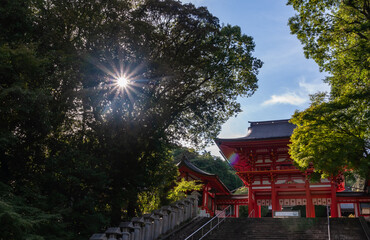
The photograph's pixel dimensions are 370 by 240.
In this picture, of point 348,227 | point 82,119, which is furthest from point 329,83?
point 82,119

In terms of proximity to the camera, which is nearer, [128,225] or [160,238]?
[128,225]

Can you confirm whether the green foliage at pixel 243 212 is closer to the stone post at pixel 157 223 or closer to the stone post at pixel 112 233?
the stone post at pixel 157 223

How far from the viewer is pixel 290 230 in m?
12.0

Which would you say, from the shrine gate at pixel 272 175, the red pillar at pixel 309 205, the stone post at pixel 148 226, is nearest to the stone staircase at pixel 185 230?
the stone post at pixel 148 226

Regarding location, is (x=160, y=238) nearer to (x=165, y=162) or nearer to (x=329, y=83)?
(x=165, y=162)

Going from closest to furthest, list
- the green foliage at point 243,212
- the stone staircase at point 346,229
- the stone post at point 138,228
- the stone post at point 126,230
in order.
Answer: the stone post at point 126,230 → the stone post at point 138,228 → the stone staircase at point 346,229 → the green foliage at point 243,212

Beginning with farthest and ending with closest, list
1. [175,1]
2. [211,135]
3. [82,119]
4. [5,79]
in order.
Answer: [211,135] < [175,1] < [82,119] < [5,79]

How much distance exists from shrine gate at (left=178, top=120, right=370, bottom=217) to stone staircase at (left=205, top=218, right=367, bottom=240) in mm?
5508

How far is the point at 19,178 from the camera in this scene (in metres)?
9.37

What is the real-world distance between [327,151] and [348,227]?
336 cm

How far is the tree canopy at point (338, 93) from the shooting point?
10133mm

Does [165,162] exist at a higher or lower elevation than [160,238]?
higher

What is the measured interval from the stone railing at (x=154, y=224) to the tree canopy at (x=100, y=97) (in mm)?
967

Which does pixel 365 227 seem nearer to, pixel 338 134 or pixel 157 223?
pixel 338 134
